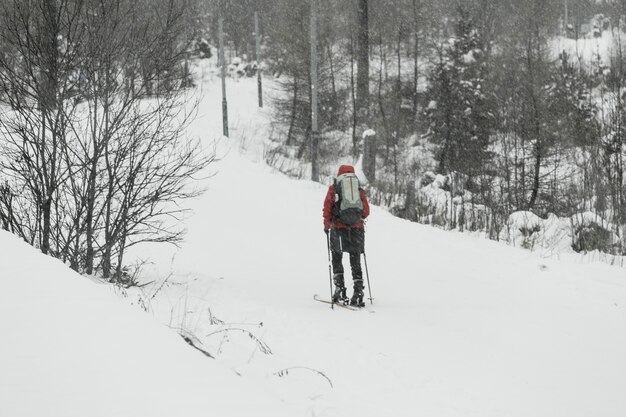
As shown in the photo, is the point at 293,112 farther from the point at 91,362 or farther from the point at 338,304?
the point at 91,362

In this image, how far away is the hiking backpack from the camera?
302 inches

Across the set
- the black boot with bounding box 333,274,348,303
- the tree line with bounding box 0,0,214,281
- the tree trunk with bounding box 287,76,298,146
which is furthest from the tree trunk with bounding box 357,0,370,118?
the black boot with bounding box 333,274,348,303

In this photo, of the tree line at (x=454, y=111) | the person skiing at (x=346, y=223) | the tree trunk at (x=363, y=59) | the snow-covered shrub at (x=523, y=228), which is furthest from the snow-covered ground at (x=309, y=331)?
the tree trunk at (x=363, y=59)

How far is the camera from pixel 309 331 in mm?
6219

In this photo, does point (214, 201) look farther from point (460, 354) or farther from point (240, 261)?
point (460, 354)

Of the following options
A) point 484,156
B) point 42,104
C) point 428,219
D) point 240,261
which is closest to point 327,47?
point 484,156

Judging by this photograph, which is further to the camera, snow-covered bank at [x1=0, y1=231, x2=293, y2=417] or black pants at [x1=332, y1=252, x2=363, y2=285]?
black pants at [x1=332, y1=252, x2=363, y2=285]

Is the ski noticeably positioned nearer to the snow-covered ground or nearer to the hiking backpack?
the snow-covered ground

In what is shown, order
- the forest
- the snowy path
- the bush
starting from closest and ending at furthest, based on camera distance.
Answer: the snowy path
the forest
the bush

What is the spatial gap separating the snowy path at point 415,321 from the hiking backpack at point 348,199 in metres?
1.32

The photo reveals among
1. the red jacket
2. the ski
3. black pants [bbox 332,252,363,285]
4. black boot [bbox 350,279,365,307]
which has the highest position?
the red jacket

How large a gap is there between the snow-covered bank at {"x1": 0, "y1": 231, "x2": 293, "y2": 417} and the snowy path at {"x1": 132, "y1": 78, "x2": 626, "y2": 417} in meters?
1.15

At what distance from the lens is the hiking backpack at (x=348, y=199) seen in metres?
7.68

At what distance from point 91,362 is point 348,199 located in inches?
216
